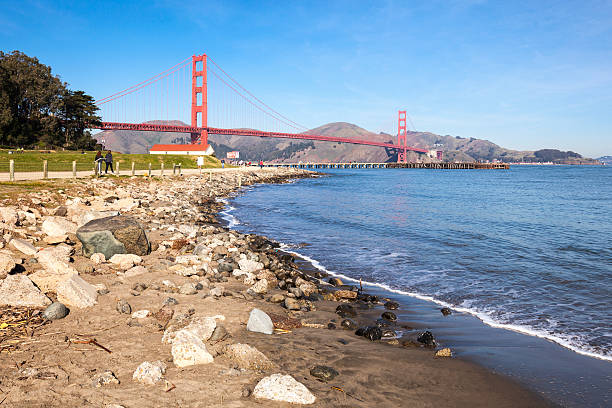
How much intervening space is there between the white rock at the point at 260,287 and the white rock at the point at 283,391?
4.12m

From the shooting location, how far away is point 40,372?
4.04m

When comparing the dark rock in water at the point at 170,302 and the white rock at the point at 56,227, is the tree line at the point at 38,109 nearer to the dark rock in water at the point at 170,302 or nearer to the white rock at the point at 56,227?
the white rock at the point at 56,227

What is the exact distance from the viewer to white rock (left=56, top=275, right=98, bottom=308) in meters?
5.84

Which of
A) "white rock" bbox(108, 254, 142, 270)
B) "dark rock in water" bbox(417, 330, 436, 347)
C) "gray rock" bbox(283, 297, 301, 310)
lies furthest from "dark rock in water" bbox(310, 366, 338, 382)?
"white rock" bbox(108, 254, 142, 270)

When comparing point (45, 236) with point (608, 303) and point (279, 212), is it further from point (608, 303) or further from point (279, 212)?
point (279, 212)

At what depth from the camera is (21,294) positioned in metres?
5.57

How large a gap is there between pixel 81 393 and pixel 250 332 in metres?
2.51

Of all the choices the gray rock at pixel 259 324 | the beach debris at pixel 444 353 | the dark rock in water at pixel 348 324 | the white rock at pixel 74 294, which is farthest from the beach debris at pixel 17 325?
the beach debris at pixel 444 353

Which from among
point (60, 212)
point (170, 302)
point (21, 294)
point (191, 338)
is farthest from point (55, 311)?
point (60, 212)

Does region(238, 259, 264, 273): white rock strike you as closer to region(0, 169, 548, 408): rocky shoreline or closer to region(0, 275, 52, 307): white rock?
region(0, 169, 548, 408): rocky shoreline

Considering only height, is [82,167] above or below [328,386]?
above

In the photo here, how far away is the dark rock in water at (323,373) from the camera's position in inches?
188

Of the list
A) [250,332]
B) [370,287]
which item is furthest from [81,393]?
[370,287]

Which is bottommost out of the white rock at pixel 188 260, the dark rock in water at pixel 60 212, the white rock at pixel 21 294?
the white rock at pixel 188 260
